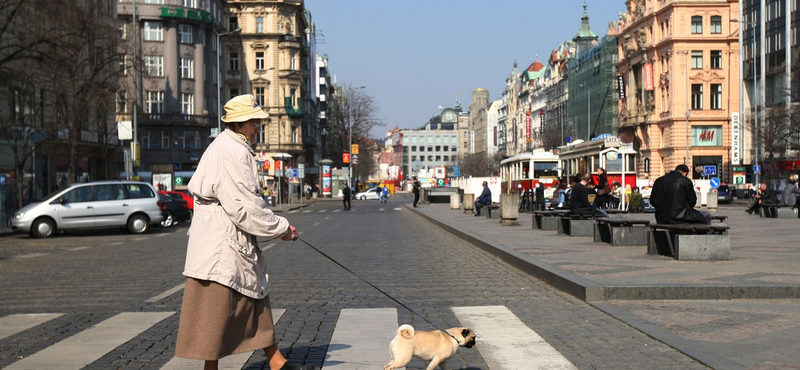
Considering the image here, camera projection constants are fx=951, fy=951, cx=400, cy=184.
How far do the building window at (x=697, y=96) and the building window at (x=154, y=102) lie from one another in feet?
144

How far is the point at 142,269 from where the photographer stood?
15.7m

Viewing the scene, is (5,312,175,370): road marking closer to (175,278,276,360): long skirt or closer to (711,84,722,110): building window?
(175,278,276,360): long skirt

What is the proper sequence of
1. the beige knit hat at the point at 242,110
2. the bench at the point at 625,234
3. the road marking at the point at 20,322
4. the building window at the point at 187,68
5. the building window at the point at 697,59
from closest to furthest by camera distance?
1. the beige knit hat at the point at 242,110
2. the road marking at the point at 20,322
3. the bench at the point at 625,234
4. the building window at the point at 187,68
5. the building window at the point at 697,59

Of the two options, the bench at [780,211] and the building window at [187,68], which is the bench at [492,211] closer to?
the bench at [780,211]

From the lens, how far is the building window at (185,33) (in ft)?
254

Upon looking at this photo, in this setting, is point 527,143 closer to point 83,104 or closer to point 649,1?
point 649,1

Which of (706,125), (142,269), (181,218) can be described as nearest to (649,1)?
(706,125)

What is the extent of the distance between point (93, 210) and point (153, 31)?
5078 centimetres

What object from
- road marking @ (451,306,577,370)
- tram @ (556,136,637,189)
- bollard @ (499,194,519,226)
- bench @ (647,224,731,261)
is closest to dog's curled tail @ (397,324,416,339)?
road marking @ (451,306,577,370)

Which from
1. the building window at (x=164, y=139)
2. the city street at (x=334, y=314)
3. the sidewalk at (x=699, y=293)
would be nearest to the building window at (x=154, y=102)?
the building window at (x=164, y=139)

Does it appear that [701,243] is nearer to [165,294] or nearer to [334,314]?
[334,314]

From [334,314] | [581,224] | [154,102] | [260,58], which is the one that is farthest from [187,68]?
[334,314]

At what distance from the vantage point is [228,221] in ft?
18.8

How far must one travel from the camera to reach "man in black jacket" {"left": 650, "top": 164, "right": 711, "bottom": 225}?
14.6m
